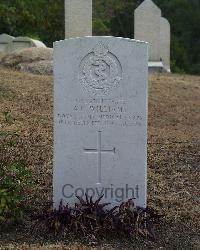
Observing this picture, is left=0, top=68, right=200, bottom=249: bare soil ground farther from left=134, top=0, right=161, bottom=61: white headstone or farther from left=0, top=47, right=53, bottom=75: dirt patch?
left=134, top=0, right=161, bottom=61: white headstone

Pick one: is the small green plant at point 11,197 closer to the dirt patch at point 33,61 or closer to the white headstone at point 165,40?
the dirt patch at point 33,61

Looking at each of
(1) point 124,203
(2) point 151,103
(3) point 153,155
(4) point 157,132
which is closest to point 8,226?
(1) point 124,203

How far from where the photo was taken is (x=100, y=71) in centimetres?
537

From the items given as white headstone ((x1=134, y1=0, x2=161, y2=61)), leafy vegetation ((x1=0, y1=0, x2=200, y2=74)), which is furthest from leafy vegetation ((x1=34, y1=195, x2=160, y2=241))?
leafy vegetation ((x1=0, y1=0, x2=200, y2=74))

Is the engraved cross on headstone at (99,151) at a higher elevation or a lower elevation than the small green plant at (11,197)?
higher

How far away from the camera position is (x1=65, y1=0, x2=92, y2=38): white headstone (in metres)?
16.8

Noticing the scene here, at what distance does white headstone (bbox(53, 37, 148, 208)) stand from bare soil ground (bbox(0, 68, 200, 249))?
532 mm

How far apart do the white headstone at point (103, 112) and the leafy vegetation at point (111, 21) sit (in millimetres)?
18729

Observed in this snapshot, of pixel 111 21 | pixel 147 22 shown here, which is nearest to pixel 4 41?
pixel 147 22

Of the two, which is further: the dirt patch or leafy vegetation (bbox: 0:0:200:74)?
leafy vegetation (bbox: 0:0:200:74)

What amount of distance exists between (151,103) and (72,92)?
6742 millimetres

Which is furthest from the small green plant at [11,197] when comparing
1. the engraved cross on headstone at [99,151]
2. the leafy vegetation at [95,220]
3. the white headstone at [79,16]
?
the white headstone at [79,16]

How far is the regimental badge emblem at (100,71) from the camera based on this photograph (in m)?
5.34

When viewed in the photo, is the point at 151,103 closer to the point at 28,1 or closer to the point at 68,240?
the point at 68,240
